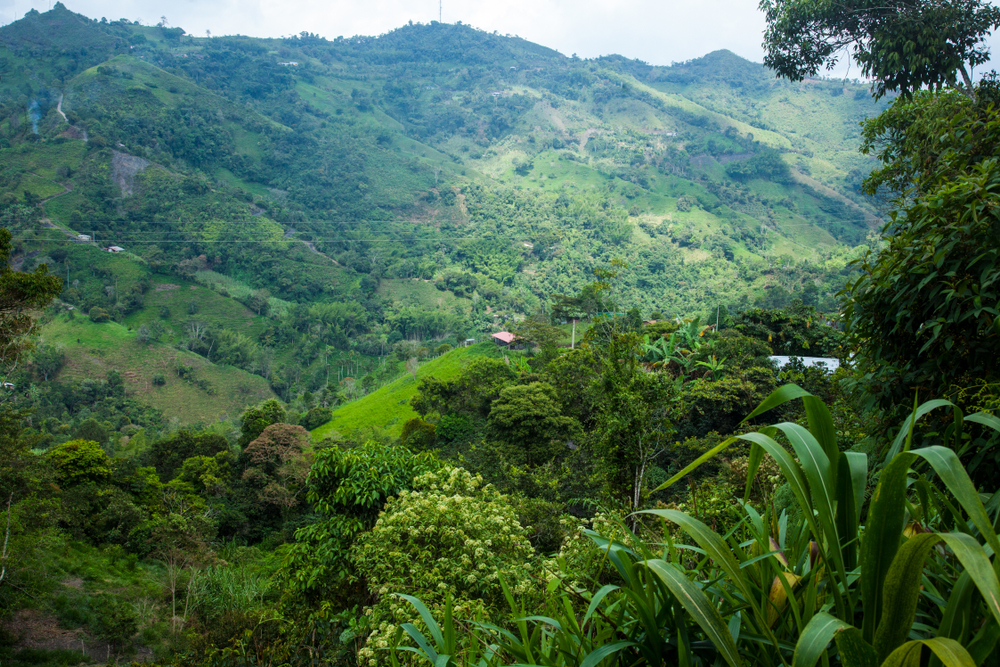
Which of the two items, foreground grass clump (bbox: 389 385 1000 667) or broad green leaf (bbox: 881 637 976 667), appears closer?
broad green leaf (bbox: 881 637 976 667)

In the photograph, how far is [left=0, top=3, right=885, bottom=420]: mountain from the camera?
54500 millimetres

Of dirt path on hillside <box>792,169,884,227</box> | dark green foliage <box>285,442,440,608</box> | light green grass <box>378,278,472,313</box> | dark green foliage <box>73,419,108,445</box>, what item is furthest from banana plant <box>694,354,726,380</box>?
dirt path on hillside <box>792,169,884,227</box>

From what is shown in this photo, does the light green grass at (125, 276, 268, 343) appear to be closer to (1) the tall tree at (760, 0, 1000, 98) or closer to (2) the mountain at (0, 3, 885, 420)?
(2) the mountain at (0, 3, 885, 420)

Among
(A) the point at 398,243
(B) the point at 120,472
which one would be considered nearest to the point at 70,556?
(B) the point at 120,472

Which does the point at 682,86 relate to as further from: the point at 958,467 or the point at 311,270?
the point at 958,467

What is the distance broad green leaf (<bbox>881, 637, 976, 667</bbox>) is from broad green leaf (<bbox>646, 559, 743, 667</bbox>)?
8.3 inches

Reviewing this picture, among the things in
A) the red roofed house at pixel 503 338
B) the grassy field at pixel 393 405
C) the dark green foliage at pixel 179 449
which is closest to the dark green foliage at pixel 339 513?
the dark green foliage at pixel 179 449

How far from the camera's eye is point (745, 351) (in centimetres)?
1775

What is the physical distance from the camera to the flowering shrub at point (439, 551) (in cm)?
462

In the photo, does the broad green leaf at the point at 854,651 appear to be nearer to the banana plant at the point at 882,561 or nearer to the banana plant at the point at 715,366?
the banana plant at the point at 882,561

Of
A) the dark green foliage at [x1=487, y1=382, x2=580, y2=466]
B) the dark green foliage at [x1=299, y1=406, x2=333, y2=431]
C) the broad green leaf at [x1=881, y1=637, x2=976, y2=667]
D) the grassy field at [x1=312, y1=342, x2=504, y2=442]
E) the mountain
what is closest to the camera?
the broad green leaf at [x1=881, y1=637, x2=976, y2=667]

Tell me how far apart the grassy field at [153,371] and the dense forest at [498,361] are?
294 millimetres

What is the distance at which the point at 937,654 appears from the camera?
70cm

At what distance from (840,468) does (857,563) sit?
0.27 meters
